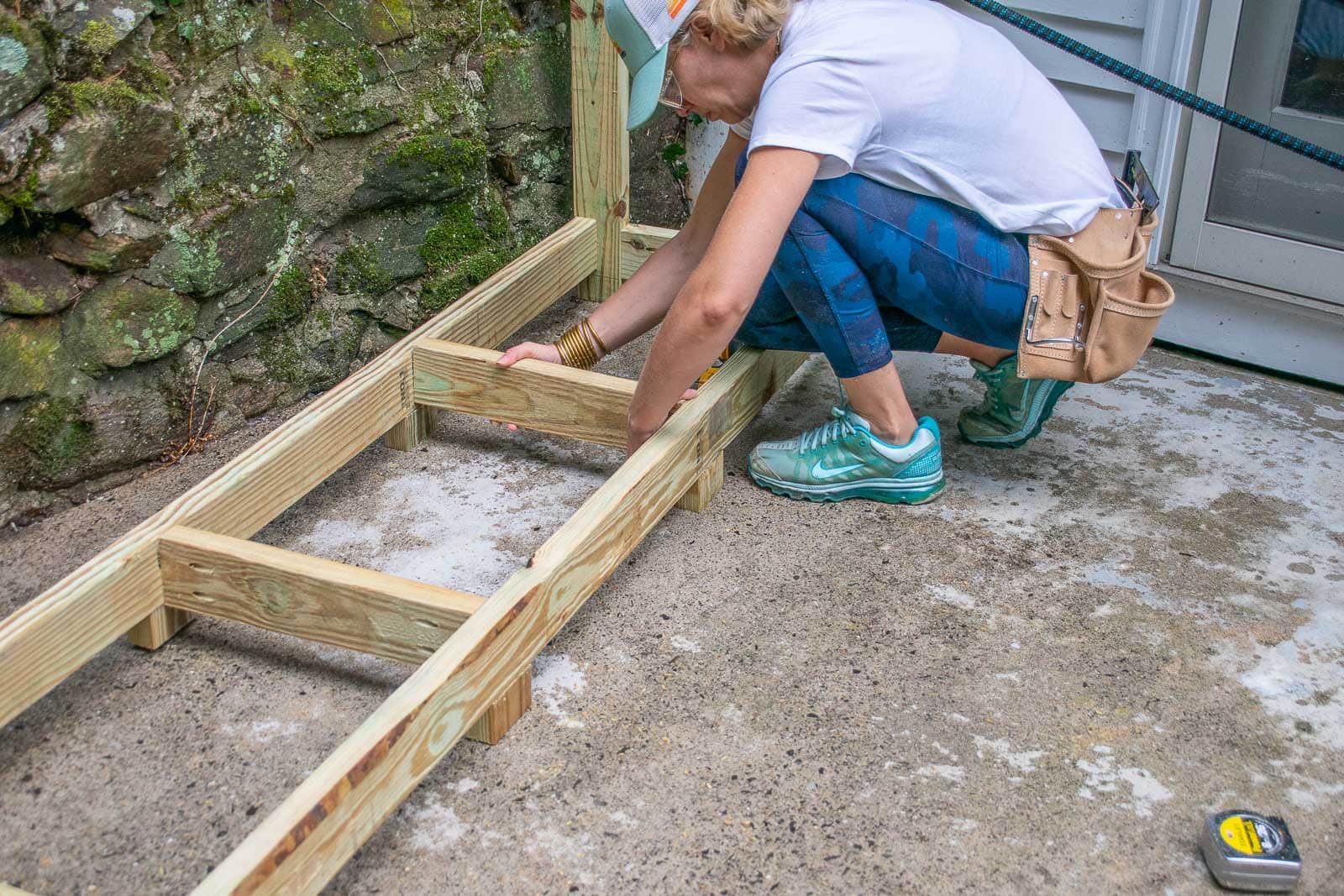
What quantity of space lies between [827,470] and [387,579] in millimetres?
931

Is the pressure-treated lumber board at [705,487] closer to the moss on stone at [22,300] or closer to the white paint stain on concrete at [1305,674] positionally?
the white paint stain on concrete at [1305,674]

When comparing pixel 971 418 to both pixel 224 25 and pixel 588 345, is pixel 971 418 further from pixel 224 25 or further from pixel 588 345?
pixel 224 25

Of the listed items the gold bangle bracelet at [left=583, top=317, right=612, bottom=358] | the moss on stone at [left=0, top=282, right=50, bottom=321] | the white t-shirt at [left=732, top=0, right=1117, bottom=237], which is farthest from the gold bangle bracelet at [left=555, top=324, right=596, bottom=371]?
the moss on stone at [left=0, top=282, right=50, bottom=321]

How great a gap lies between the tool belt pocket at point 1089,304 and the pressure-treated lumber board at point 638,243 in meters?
1.17

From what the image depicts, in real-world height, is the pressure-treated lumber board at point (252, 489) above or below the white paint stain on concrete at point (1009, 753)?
above

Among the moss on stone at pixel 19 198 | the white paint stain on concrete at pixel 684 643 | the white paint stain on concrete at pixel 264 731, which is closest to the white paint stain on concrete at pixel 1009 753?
the white paint stain on concrete at pixel 684 643

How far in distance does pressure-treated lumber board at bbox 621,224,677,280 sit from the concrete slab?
2.38ft

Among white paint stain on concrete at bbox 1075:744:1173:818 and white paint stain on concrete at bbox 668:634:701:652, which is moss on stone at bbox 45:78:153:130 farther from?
white paint stain on concrete at bbox 1075:744:1173:818

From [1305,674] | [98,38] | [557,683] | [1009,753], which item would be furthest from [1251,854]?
[98,38]

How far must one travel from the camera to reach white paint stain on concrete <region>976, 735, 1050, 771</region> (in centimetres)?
182

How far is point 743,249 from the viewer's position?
1.93 metres

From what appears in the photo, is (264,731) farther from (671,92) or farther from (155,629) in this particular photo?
(671,92)

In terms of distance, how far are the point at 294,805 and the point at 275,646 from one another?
2.19 ft

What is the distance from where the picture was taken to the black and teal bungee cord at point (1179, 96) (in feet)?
7.64
